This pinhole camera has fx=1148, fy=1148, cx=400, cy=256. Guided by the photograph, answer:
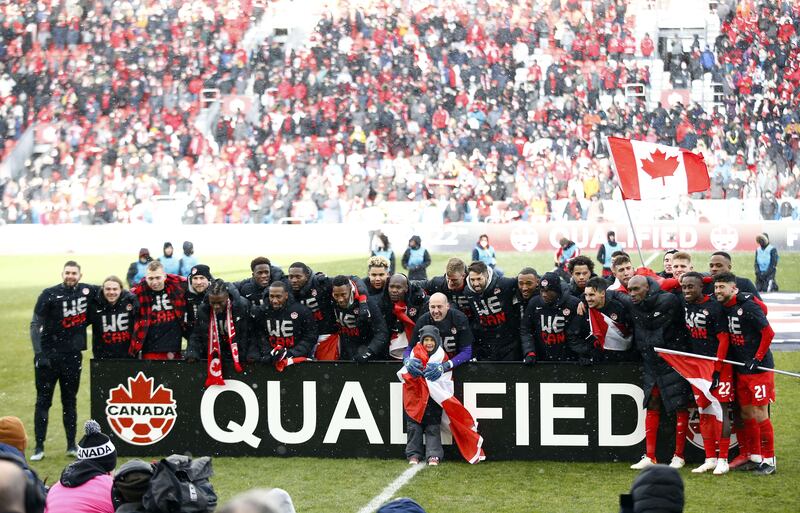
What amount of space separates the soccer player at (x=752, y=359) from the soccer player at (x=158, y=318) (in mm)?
4534

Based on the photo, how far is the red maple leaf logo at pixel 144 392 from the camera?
975cm

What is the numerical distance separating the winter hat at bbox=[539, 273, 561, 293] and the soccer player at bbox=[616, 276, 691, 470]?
0.62m

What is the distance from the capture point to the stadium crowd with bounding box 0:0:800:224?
31.4m

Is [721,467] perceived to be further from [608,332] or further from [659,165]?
[659,165]

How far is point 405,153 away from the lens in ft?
110

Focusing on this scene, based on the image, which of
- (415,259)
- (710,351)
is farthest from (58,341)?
(415,259)

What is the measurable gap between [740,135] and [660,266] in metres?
9.45

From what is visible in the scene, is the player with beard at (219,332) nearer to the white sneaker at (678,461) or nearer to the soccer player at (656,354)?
the soccer player at (656,354)

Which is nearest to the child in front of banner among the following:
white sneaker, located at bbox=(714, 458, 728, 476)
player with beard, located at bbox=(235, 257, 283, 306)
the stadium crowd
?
player with beard, located at bbox=(235, 257, 283, 306)

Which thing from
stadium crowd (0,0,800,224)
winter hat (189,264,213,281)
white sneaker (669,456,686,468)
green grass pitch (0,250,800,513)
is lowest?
green grass pitch (0,250,800,513)

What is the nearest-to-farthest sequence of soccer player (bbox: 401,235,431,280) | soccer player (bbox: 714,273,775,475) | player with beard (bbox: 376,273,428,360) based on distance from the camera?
soccer player (bbox: 714,273,775,475)
player with beard (bbox: 376,273,428,360)
soccer player (bbox: 401,235,431,280)

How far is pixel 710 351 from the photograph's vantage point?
28.7ft

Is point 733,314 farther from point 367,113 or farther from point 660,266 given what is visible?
point 367,113

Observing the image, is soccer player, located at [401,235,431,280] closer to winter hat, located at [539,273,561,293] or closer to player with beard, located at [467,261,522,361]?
player with beard, located at [467,261,522,361]
